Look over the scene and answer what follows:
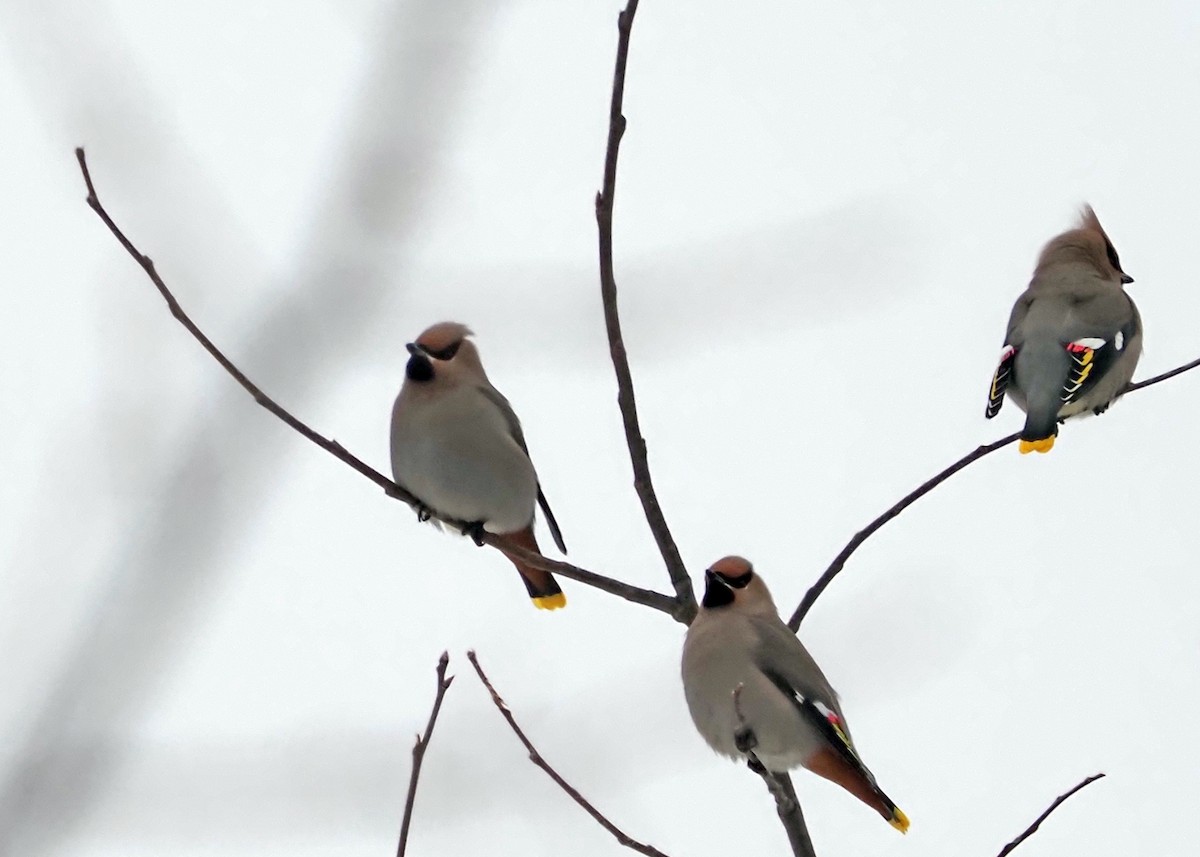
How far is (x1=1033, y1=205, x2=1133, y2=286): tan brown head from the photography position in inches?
277

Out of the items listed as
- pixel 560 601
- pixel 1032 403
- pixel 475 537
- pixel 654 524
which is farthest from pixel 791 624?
pixel 1032 403

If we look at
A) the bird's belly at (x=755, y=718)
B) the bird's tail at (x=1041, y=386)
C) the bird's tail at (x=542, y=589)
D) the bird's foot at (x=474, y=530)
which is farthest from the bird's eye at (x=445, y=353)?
the bird's tail at (x=1041, y=386)

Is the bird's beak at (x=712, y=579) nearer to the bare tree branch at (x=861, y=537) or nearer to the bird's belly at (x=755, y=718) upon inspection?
the bird's belly at (x=755, y=718)

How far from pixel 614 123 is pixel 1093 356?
395 centimetres

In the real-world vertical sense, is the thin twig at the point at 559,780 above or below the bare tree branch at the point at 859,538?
below

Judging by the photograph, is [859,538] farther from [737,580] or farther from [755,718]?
[737,580]

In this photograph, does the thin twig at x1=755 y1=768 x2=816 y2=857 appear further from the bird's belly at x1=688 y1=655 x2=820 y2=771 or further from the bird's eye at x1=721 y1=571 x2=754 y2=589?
the bird's eye at x1=721 y1=571 x2=754 y2=589

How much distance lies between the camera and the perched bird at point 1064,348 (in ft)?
20.0

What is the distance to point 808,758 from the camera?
4.55 metres

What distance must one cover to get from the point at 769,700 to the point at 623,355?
1671mm

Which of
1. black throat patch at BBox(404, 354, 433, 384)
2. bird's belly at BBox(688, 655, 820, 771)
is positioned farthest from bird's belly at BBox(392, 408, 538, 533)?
bird's belly at BBox(688, 655, 820, 771)

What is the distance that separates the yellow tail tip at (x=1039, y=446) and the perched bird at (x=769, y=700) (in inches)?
53.6

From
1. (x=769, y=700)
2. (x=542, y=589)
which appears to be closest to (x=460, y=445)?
(x=542, y=589)

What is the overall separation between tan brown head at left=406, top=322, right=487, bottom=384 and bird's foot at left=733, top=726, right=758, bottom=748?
4.96 ft
